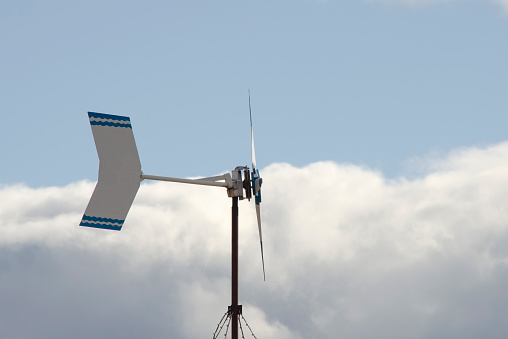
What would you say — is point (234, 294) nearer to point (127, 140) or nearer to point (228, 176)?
point (228, 176)

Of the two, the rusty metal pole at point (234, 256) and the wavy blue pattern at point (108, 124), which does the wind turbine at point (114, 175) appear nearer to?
the wavy blue pattern at point (108, 124)

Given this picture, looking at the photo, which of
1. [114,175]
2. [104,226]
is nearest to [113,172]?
[114,175]

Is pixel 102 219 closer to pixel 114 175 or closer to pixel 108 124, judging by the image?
pixel 114 175

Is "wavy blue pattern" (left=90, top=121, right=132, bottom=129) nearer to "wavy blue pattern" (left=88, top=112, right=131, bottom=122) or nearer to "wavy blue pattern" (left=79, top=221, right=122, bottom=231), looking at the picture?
"wavy blue pattern" (left=88, top=112, right=131, bottom=122)

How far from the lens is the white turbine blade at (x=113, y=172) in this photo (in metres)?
55.1

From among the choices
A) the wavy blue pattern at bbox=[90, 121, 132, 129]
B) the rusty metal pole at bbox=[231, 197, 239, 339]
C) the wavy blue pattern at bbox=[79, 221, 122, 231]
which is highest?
the wavy blue pattern at bbox=[90, 121, 132, 129]

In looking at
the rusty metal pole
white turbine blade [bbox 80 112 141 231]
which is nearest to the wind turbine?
white turbine blade [bbox 80 112 141 231]

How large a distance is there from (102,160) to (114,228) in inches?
140

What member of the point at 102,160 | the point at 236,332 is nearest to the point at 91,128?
the point at 102,160

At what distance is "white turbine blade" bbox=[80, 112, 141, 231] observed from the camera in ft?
181

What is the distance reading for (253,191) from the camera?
6019cm

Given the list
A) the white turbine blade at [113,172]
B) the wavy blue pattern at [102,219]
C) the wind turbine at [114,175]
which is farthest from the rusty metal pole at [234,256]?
the wavy blue pattern at [102,219]

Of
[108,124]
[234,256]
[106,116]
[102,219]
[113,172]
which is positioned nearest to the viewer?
[102,219]

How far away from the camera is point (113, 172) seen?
2205 inches
